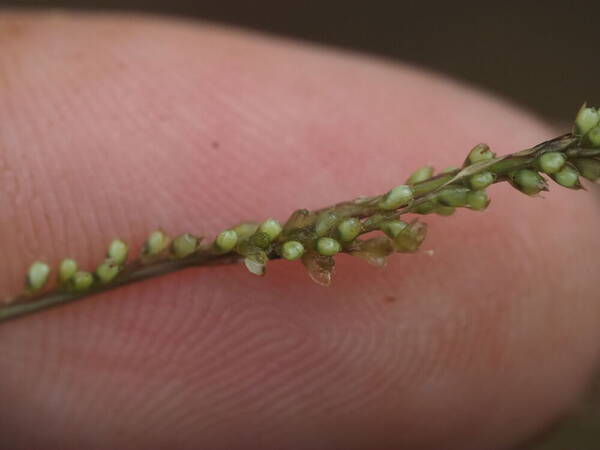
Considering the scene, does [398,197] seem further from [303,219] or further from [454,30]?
[454,30]

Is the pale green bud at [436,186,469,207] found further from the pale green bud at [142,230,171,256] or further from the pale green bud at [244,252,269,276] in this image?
the pale green bud at [142,230,171,256]

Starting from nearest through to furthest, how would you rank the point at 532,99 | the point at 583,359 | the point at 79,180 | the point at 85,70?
the point at 79,180, the point at 85,70, the point at 583,359, the point at 532,99

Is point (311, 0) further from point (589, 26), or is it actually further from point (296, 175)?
point (296, 175)

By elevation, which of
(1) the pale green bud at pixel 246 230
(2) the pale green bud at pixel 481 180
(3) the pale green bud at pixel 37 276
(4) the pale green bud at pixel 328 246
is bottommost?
(3) the pale green bud at pixel 37 276

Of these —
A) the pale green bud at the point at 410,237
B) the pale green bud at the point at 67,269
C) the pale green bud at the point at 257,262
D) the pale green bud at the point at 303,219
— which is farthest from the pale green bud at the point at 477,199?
the pale green bud at the point at 67,269

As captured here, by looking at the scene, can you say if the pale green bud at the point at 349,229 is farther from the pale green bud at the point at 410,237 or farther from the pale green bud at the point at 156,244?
the pale green bud at the point at 156,244

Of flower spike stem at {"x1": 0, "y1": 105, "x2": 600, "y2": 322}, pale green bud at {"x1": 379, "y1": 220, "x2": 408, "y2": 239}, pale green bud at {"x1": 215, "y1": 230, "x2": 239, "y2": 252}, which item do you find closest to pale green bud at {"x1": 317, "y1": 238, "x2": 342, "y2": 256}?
flower spike stem at {"x1": 0, "y1": 105, "x2": 600, "y2": 322}

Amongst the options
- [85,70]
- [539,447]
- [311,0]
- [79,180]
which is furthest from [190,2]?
[539,447]
